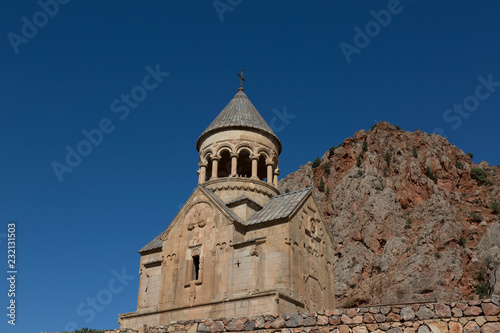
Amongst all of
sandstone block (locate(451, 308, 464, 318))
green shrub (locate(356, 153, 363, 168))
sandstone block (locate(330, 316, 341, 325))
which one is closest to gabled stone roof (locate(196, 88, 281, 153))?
sandstone block (locate(330, 316, 341, 325))

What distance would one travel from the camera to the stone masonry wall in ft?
21.9

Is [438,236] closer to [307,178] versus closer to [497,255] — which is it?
[497,255]

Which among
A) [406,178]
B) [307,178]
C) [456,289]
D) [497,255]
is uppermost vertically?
[307,178]

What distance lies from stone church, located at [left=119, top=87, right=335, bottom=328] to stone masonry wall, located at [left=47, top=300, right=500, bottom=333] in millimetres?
6815

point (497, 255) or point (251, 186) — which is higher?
point (497, 255)

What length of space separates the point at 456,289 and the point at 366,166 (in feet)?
68.6

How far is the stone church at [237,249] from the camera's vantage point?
15734mm

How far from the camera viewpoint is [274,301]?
579 inches

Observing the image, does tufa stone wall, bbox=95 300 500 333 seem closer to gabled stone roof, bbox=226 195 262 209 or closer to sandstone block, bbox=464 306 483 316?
sandstone block, bbox=464 306 483 316

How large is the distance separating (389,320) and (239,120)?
13.8m

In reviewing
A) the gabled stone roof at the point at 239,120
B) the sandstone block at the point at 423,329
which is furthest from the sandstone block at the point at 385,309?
the gabled stone roof at the point at 239,120

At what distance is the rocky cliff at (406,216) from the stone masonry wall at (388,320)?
123 feet

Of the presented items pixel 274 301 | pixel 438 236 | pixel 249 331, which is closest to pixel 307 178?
pixel 438 236

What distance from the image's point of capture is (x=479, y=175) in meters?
60.4
